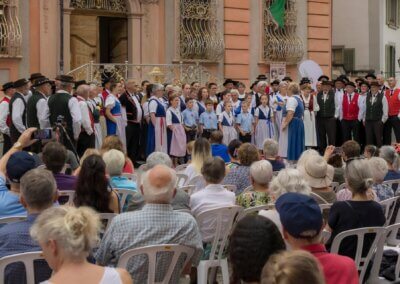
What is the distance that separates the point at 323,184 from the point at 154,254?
2779mm

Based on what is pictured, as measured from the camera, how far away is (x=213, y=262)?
22.3 ft

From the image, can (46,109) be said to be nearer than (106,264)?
No

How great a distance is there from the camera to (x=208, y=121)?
17.2 meters

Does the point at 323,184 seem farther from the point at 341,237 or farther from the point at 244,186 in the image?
the point at 341,237

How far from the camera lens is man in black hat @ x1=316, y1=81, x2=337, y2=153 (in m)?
19.7

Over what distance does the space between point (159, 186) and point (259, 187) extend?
6.20 feet

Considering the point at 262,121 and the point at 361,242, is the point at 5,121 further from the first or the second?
the point at 361,242

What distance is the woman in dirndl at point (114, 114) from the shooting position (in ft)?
52.9

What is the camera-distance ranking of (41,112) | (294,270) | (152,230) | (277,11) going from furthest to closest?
(277,11) → (41,112) → (152,230) → (294,270)

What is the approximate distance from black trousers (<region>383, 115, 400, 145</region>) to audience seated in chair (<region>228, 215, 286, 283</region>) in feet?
56.6

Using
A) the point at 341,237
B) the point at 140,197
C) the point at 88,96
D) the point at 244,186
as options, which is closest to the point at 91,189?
the point at 140,197

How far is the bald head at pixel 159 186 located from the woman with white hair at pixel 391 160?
413 cm

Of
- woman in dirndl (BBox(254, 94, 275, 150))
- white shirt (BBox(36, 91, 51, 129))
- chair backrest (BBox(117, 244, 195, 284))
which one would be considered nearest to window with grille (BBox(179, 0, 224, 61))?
woman in dirndl (BBox(254, 94, 275, 150))

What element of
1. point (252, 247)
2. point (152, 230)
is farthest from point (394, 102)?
point (252, 247)
